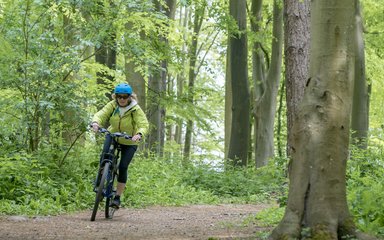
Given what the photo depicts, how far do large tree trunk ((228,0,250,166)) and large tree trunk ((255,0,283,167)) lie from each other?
1187mm

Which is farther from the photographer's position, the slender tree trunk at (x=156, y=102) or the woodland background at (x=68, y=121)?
the slender tree trunk at (x=156, y=102)

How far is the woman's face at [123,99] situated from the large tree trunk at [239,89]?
10445mm

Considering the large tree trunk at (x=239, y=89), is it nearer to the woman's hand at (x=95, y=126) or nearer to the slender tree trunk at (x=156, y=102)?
the slender tree trunk at (x=156, y=102)

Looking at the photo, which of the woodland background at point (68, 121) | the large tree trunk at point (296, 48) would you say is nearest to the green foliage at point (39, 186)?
the woodland background at point (68, 121)

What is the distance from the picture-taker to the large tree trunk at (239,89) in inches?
781

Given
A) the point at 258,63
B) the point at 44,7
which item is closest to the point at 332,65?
the point at 44,7

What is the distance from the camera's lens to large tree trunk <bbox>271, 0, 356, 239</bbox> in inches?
217

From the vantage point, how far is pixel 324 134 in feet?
18.4

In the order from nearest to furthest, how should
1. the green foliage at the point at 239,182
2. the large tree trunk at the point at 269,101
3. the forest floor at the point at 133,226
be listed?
the forest floor at the point at 133,226 → the green foliage at the point at 239,182 → the large tree trunk at the point at 269,101

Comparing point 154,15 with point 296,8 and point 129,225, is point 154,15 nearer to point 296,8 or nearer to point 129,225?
point 296,8

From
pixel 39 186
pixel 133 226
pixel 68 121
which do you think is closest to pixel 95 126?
pixel 133 226

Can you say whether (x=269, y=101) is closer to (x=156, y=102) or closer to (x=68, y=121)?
(x=156, y=102)

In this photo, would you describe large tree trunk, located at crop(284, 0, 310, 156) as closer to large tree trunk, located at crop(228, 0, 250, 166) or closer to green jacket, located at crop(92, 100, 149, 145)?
green jacket, located at crop(92, 100, 149, 145)

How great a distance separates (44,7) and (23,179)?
3584mm
